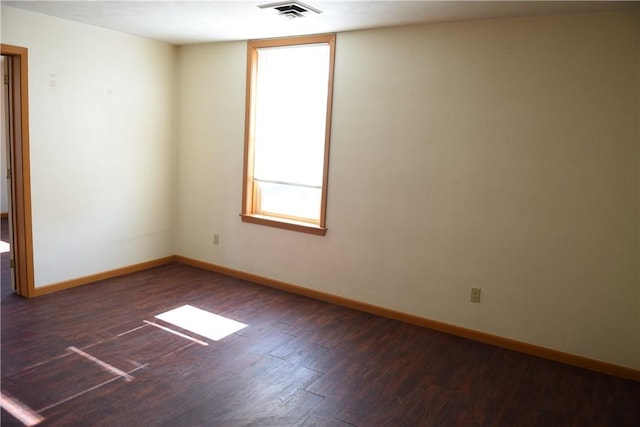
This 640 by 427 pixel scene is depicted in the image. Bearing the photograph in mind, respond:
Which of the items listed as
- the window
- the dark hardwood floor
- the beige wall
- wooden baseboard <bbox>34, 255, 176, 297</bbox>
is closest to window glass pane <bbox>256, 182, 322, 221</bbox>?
the window

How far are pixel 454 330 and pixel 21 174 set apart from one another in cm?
377

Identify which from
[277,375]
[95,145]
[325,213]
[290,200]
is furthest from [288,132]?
[277,375]

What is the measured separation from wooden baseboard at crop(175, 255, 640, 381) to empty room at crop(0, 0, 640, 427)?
0.06 feet

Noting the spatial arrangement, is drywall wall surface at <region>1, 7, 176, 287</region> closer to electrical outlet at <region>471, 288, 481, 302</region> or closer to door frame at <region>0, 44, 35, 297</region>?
door frame at <region>0, 44, 35, 297</region>

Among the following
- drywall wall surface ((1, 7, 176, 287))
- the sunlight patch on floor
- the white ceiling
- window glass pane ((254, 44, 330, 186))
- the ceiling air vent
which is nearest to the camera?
the white ceiling

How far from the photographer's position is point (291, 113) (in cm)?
449

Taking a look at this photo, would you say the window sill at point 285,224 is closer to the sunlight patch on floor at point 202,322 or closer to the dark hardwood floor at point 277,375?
the dark hardwood floor at point 277,375

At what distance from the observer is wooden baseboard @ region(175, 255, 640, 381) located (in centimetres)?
324

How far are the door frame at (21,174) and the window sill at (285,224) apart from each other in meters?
1.90

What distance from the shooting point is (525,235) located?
11.3 feet

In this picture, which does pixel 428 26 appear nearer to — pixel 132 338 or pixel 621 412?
pixel 621 412

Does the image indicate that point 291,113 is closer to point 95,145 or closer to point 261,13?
point 261,13

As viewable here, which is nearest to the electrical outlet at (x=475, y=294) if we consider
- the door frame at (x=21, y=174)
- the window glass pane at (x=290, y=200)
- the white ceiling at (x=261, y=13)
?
the window glass pane at (x=290, y=200)

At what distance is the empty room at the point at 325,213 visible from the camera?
291 cm
